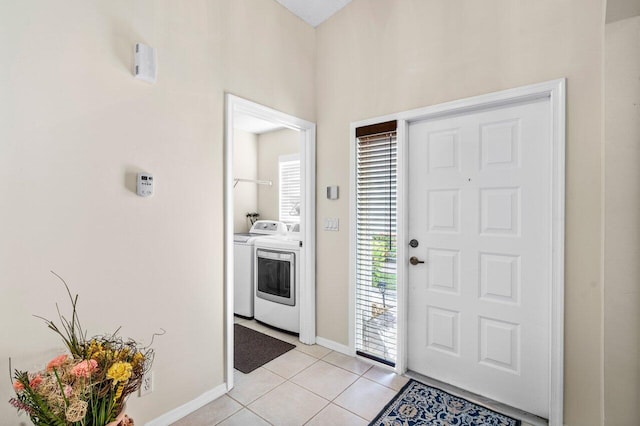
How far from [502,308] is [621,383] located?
647 mm

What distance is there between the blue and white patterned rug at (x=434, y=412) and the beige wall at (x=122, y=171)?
3.97 ft

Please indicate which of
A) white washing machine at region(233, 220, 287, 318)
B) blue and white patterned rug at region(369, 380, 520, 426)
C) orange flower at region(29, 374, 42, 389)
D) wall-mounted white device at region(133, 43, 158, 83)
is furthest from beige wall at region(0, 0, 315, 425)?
white washing machine at region(233, 220, 287, 318)

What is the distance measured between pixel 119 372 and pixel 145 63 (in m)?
1.58

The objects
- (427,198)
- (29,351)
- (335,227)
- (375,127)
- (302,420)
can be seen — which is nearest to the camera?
(29,351)

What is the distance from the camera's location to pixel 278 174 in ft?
15.5

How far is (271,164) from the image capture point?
190 inches

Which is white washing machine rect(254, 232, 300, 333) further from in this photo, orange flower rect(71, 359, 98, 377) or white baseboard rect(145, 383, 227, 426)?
orange flower rect(71, 359, 98, 377)

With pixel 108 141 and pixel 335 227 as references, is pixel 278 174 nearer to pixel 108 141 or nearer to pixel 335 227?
pixel 335 227

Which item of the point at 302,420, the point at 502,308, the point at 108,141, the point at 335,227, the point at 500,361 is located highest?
the point at 108,141

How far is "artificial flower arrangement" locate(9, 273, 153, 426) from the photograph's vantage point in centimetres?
104

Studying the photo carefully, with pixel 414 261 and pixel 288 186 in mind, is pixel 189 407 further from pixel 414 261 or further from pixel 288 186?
pixel 288 186

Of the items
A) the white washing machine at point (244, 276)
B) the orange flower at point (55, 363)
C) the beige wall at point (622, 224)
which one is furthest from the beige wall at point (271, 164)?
the orange flower at point (55, 363)

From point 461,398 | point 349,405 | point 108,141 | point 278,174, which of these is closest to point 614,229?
point 461,398

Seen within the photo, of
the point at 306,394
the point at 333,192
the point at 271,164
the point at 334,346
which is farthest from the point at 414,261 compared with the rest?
the point at 271,164
